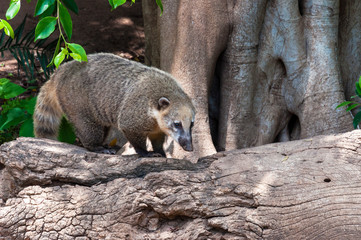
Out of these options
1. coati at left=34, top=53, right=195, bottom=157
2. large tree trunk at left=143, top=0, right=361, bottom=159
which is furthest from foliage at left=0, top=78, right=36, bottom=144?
large tree trunk at left=143, top=0, right=361, bottom=159

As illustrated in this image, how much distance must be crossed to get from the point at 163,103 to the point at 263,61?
144cm

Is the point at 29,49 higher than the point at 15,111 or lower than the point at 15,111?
higher

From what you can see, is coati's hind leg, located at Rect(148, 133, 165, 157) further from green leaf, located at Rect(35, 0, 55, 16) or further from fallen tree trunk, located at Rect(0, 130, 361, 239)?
green leaf, located at Rect(35, 0, 55, 16)

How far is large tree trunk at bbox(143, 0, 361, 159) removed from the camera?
4.39 metres

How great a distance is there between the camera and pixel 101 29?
290 inches

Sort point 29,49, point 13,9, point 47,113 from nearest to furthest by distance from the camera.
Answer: point 13,9
point 47,113
point 29,49

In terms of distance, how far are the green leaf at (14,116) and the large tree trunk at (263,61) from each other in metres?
1.95

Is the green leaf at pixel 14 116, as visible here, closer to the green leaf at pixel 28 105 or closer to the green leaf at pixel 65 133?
the green leaf at pixel 28 105

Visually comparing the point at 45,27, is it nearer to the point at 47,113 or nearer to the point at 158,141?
the point at 158,141

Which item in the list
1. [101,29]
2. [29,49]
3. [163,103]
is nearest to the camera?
[163,103]

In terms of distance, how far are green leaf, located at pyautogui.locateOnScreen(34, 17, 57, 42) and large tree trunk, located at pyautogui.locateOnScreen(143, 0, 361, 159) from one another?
2371 mm

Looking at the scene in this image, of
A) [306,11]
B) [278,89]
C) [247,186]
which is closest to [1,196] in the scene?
[247,186]

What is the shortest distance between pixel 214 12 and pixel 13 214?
2813 millimetres

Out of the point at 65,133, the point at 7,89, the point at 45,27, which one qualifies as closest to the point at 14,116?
the point at 7,89
